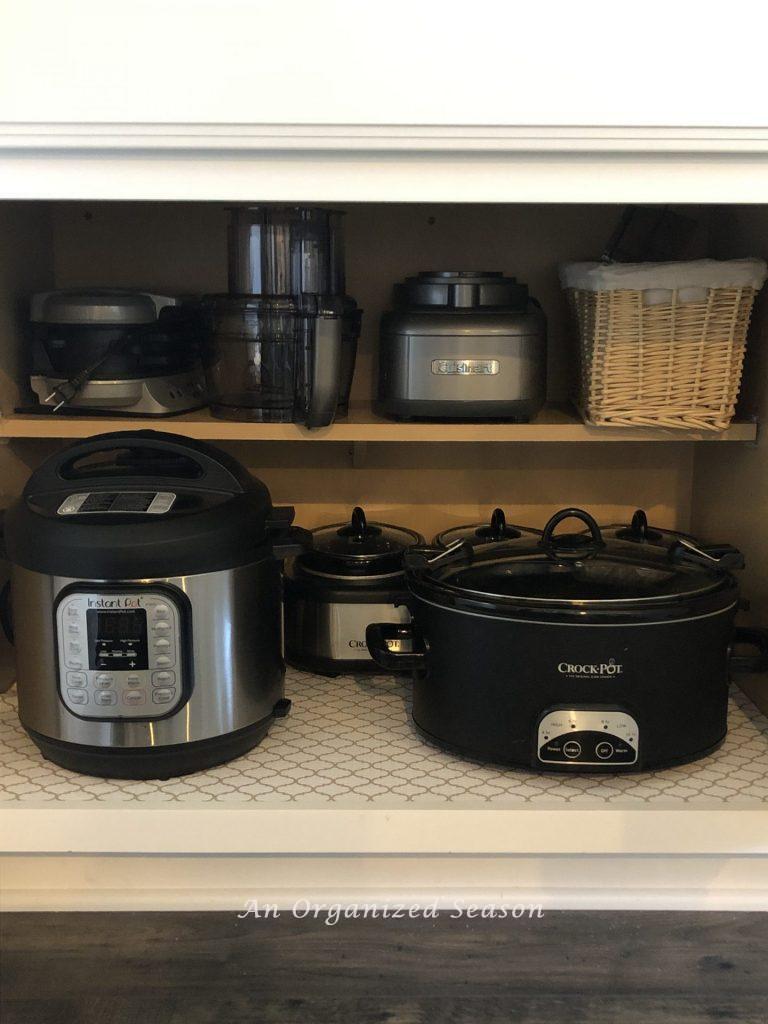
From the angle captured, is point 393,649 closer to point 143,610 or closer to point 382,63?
point 143,610

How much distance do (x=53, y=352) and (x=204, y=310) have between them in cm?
16

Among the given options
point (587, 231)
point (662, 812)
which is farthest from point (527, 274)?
point (662, 812)

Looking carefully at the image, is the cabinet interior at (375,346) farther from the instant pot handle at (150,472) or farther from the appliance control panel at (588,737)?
the appliance control panel at (588,737)

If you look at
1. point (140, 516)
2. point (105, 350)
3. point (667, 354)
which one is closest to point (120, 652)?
point (140, 516)

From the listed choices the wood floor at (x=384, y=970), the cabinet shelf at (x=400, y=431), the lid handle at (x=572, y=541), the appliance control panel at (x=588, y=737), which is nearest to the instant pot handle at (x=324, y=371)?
the cabinet shelf at (x=400, y=431)

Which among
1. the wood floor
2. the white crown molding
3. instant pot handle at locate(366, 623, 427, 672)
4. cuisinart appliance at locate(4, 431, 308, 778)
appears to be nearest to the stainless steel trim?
cuisinart appliance at locate(4, 431, 308, 778)

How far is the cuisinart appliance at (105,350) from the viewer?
109cm

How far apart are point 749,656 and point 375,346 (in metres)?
0.55

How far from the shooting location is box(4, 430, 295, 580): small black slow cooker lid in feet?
2.92

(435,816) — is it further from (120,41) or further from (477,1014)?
(120,41)

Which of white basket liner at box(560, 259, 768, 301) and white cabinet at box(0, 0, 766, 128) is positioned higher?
white cabinet at box(0, 0, 766, 128)

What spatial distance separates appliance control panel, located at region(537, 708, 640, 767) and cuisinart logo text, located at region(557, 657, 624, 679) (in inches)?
1.3

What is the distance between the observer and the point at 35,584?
0.91 m

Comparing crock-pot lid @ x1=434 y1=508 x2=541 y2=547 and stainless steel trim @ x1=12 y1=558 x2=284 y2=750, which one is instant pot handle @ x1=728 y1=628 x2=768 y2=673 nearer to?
crock-pot lid @ x1=434 y1=508 x2=541 y2=547
